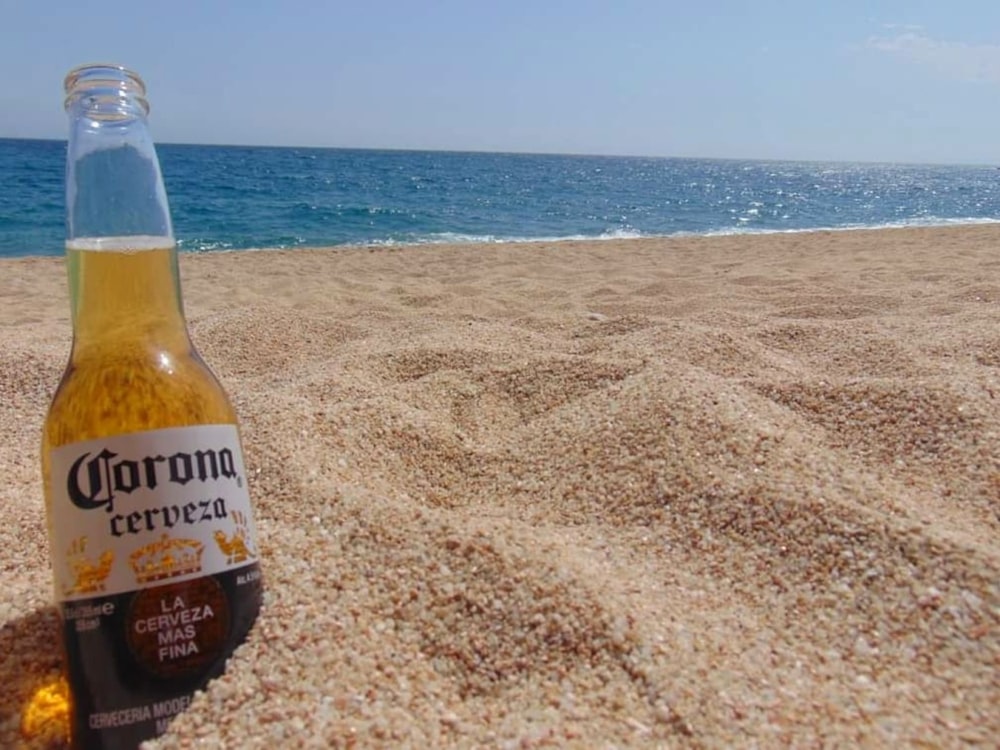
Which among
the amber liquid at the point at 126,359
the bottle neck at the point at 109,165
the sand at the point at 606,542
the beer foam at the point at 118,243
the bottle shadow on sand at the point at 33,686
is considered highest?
the bottle neck at the point at 109,165

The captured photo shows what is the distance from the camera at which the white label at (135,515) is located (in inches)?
37.3

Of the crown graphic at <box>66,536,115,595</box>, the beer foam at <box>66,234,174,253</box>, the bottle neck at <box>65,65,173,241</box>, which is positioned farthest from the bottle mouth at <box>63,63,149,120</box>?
the crown graphic at <box>66,536,115,595</box>

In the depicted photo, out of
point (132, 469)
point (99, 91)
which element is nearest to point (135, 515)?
point (132, 469)

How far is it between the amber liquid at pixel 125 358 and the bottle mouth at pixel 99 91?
19 cm

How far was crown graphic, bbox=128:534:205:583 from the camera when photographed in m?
0.95

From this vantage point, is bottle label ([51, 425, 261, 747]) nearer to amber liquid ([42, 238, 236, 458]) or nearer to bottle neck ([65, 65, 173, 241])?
amber liquid ([42, 238, 236, 458])

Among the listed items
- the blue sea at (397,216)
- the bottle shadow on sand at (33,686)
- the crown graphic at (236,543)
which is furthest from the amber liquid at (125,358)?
the blue sea at (397,216)

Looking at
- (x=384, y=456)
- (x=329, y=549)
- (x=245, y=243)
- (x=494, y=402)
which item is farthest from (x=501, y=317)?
(x=245, y=243)

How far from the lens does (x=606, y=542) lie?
1.43m

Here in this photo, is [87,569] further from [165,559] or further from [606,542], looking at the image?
[606,542]

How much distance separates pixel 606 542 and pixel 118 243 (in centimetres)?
92

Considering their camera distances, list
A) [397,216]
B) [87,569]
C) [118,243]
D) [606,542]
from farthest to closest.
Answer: [397,216], [606,542], [118,243], [87,569]

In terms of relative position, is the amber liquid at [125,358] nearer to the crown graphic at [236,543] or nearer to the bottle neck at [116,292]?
the bottle neck at [116,292]

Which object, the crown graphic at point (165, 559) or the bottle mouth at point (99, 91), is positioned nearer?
the crown graphic at point (165, 559)
